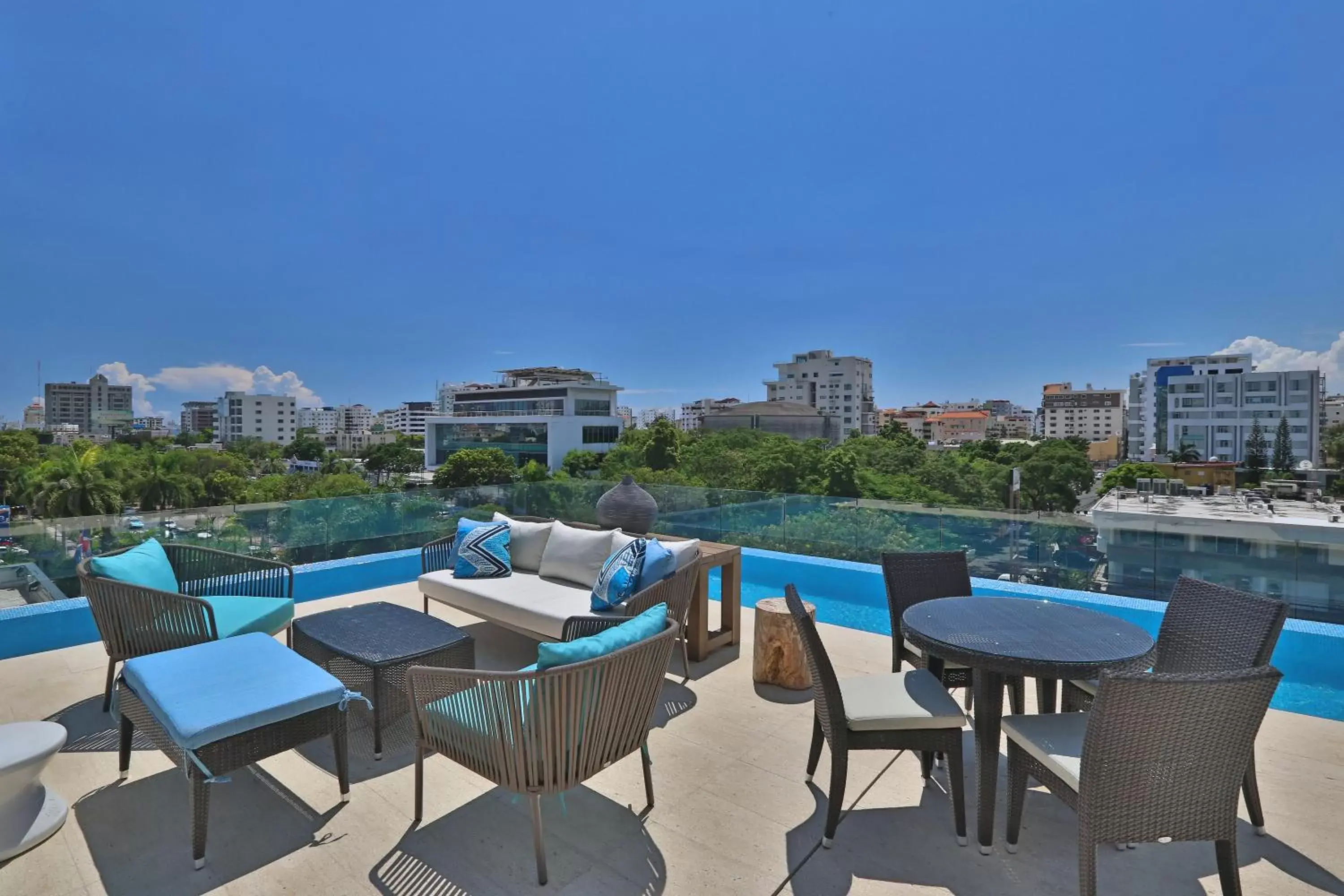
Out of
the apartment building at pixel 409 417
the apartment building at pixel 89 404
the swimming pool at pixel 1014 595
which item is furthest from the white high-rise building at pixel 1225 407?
the apartment building at pixel 89 404

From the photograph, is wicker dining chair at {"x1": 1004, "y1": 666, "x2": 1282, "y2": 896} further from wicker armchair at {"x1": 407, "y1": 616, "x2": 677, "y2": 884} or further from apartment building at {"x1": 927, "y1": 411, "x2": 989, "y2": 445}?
apartment building at {"x1": 927, "y1": 411, "x2": 989, "y2": 445}

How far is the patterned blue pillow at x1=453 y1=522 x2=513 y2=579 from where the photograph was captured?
13.8ft

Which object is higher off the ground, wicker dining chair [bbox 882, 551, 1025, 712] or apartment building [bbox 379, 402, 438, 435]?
apartment building [bbox 379, 402, 438, 435]

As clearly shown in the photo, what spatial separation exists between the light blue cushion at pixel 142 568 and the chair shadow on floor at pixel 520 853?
1.88 metres

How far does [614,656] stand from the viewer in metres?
1.97

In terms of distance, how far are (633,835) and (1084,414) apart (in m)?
108

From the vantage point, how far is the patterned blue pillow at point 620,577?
3434mm

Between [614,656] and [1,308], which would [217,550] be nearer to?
[614,656]

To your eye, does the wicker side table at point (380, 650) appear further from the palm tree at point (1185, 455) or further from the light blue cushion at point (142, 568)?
the palm tree at point (1185, 455)

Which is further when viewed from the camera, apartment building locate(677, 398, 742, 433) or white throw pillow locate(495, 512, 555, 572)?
apartment building locate(677, 398, 742, 433)

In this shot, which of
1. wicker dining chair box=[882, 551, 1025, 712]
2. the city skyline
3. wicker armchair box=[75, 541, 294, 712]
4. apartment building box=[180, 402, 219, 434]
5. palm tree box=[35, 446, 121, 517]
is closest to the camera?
wicker armchair box=[75, 541, 294, 712]

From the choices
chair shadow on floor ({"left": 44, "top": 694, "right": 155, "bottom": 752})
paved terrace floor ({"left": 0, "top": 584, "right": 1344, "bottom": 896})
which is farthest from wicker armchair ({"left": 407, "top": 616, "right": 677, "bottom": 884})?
chair shadow on floor ({"left": 44, "top": 694, "right": 155, "bottom": 752})

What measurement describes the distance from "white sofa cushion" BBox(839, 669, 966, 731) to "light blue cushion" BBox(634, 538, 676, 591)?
125 cm

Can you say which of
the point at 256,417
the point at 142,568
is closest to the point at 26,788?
the point at 142,568
